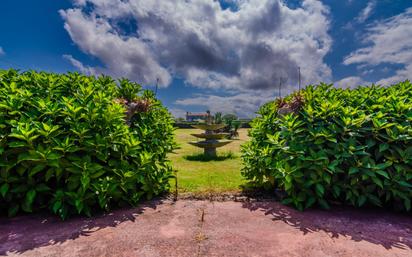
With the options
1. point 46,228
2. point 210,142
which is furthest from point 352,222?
point 210,142

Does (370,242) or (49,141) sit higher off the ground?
(49,141)

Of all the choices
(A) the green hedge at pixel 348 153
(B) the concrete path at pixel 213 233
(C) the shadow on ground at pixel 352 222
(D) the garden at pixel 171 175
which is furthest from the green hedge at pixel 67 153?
(A) the green hedge at pixel 348 153

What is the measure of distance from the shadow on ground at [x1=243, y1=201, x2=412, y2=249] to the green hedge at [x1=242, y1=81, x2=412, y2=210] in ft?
0.61

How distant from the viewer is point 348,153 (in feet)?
11.3

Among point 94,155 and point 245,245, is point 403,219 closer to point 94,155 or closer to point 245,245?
point 245,245

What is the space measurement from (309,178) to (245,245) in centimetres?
167

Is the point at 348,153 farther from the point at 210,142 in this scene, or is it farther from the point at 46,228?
the point at 210,142

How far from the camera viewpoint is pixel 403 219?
3396mm

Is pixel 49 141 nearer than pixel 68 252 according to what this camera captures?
No

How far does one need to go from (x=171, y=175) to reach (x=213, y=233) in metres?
1.78

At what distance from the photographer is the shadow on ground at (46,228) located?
261cm

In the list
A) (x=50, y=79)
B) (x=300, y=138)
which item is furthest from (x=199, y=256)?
(x=50, y=79)

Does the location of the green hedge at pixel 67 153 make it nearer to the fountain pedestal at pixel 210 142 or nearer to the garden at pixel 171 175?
the garden at pixel 171 175

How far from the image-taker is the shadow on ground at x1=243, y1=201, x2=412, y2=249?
9.28 ft
